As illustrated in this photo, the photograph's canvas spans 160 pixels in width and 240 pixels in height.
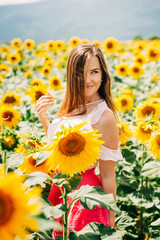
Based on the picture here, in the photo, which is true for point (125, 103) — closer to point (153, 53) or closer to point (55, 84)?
point (55, 84)

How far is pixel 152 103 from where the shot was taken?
2611 millimetres

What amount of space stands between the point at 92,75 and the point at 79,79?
95 millimetres

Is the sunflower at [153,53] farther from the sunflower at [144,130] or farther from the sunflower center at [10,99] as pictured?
the sunflower at [144,130]

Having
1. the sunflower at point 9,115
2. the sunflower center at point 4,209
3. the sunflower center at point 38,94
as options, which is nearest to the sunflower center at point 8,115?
the sunflower at point 9,115

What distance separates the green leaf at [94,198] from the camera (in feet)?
3.63

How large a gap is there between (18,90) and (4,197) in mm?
4182

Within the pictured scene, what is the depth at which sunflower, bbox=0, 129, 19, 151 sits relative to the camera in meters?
1.61

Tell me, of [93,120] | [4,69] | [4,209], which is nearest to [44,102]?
[93,120]

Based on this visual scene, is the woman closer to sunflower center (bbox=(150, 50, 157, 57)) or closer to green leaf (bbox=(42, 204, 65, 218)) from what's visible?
green leaf (bbox=(42, 204, 65, 218))

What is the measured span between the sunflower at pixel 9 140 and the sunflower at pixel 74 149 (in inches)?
23.5

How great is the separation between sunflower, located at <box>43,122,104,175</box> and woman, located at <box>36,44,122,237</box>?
Result: 0.38 m

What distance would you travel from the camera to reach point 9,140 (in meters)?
1.61

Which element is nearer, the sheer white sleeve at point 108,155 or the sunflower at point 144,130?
the sheer white sleeve at point 108,155

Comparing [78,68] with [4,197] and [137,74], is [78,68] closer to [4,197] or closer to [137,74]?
[4,197]
